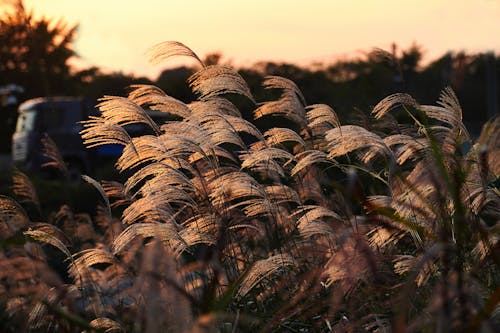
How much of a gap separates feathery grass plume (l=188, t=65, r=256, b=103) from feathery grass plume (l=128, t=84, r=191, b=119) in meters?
0.15

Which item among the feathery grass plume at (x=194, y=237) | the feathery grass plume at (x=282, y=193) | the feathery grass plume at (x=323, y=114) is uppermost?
the feathery grass plume at (x=323, y=114)

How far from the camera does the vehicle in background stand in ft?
87.5

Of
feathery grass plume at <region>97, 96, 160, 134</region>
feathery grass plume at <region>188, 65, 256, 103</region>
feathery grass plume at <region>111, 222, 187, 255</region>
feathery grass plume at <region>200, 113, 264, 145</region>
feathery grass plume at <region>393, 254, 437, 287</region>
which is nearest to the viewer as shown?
feathery grass plume at <region>393, 254, 437, 287</region>

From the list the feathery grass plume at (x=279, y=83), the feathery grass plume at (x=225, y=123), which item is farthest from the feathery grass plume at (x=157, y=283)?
the feathery grass plume at (x=279, y=83)

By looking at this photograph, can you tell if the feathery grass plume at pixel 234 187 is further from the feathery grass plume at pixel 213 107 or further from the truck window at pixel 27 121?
the truck window at pixel 27 121

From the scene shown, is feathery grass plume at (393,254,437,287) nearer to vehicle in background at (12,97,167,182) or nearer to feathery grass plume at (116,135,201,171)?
feathery grass plume at (116,135,201,171)

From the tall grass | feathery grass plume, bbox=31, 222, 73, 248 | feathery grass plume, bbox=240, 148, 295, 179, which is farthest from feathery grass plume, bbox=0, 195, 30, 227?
feathery grass plume, bbox=240, 148, 295, 179

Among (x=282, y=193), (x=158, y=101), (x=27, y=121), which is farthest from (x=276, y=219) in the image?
(x=27, y=121)

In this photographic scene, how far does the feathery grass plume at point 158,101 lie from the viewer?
236 inches

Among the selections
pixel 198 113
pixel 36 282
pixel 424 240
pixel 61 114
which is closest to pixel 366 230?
pixel 424 240

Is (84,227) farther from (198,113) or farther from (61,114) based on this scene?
(61,114)

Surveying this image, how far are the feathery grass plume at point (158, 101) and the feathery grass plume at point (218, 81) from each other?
154 mm

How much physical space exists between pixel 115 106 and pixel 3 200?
1.03m

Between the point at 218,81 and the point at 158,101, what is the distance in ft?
1.23
